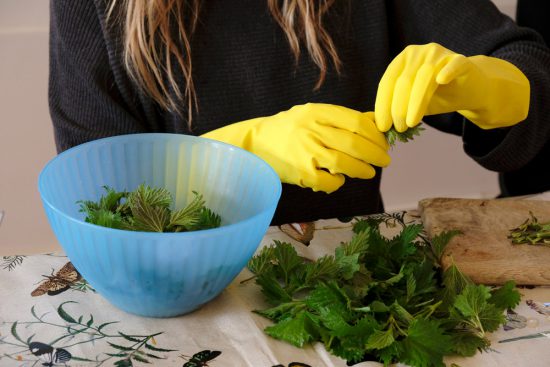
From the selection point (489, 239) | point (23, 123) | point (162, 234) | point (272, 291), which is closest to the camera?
point (162, 234)

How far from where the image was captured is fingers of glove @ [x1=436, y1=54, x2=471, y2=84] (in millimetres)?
701

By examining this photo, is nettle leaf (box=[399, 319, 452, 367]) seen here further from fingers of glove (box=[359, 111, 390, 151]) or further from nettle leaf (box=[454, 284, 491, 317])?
fingers of glove (box=[359, 111, 390, 151])

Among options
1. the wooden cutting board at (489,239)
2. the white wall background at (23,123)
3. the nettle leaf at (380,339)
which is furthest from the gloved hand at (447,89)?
the white wall background at (23,123)

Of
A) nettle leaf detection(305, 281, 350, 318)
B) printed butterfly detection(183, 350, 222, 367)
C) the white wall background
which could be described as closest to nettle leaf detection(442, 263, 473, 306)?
nettle leaf detection(305, 281, 350, 318)

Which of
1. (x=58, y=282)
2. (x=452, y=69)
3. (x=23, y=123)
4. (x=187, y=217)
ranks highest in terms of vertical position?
(x=452, y=69)

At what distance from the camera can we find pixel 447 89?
0.76 meters

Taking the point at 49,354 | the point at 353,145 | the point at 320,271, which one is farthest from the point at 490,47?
the point at 49,354

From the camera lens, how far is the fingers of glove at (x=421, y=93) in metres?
0.70

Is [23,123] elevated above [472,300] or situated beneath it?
situated beneath

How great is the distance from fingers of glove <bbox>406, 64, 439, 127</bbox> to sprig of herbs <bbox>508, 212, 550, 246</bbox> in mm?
190

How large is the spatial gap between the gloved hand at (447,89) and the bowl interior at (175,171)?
0.14 m

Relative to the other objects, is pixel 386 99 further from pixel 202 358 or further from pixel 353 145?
pixel 202 358

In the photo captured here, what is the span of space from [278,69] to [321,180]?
0.35 m

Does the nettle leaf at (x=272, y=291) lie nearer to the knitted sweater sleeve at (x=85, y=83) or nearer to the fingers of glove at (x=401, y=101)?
the fingers of glove at (x=401, y=101)
